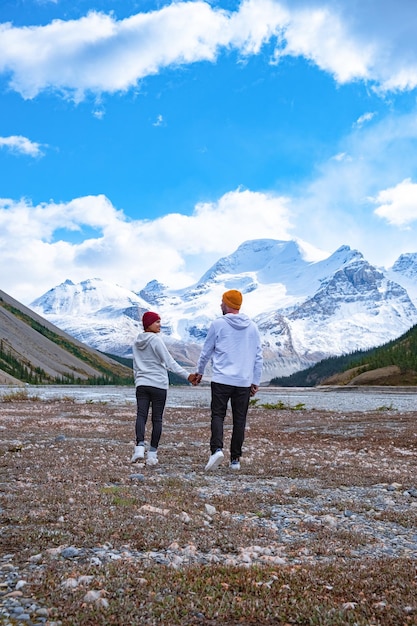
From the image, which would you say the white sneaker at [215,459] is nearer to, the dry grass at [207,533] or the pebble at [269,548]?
the dry grass at [207,533]

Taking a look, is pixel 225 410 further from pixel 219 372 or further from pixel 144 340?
pixel 144 340

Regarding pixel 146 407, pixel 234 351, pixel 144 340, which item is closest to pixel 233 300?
pixel 234 351

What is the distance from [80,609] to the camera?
455cm

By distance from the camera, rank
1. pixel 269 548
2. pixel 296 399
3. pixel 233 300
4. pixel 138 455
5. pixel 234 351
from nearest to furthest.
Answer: pixel 269 548 → pixel 234 351 → pixel 138 455 → pixel 233 300 → pixel 296 399

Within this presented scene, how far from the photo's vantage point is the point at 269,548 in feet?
21.1

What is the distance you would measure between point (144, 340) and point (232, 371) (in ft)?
7.86

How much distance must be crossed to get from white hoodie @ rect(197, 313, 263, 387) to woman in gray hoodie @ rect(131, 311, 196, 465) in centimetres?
84

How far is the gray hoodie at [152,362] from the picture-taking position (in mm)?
13273

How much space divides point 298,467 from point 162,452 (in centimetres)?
390

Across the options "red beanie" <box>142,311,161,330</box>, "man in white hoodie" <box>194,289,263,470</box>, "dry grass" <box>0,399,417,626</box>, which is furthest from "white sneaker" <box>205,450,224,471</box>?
"red beanie" <box>142,311,161,330</box>

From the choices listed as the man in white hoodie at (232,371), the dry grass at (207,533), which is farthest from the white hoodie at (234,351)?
the dry grass at (207,533)

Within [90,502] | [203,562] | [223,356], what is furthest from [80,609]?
[223,356]

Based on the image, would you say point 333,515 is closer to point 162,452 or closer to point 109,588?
point 109,588

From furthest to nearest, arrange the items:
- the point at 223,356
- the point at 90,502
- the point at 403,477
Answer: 1. the point at 223,356
2. the point at 403,477
3. the point at 90,502
